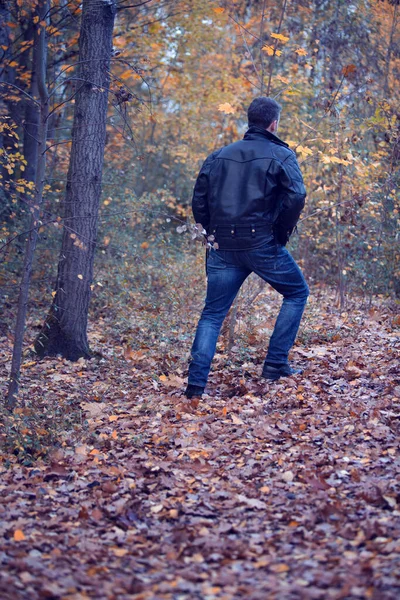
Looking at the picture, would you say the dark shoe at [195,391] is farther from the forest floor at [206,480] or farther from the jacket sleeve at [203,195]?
the jacket sleeve at [203,195]

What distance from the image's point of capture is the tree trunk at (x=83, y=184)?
6.83 metres

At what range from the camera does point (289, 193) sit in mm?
5301

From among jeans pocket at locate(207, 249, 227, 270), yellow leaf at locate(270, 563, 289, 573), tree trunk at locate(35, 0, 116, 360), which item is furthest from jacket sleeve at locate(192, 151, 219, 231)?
yellow leaf at locate(270, 563, 289, 573)

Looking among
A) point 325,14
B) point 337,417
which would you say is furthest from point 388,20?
point 337,417

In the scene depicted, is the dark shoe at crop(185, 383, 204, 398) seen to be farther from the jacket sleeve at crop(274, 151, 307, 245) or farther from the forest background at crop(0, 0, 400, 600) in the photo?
the jacket sleeve at crop(274, 151, 307, 245)

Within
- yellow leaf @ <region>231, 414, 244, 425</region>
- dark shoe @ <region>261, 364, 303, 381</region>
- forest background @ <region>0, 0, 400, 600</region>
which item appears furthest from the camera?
dark shoe @ <region>261, 364, 303, 381</region>

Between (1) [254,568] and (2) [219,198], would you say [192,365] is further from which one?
(1) [254,568]

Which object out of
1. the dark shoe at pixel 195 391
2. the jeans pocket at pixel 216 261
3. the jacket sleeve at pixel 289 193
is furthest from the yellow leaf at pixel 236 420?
the jacket sleeve at pixel 289 193

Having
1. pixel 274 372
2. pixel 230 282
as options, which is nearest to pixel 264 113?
pixel 230 282

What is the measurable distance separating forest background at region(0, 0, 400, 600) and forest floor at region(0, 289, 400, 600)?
0.06 ft

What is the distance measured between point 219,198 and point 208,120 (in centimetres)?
1407

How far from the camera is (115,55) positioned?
6.58 metres

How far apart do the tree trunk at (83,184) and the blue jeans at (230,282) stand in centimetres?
173

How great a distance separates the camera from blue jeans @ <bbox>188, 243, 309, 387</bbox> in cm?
546
